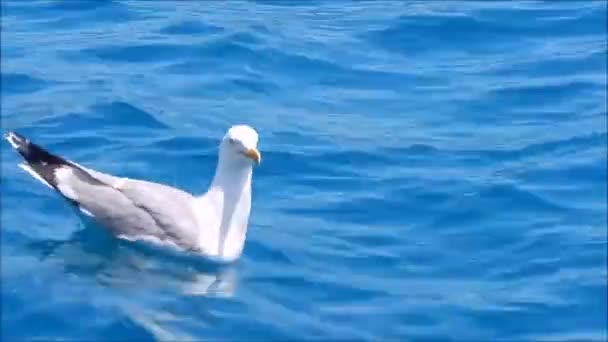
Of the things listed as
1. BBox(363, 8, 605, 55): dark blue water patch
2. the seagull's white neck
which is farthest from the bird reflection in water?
BBox(363, 8, 605, 55): dark blue water patch

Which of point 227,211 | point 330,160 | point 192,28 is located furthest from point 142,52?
point 227,211

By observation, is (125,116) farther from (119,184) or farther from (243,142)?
(243,142)

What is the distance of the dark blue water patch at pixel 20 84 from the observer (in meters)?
14.4

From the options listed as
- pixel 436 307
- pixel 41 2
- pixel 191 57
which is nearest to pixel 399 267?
pixel 436 307

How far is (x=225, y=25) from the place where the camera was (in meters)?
16.6

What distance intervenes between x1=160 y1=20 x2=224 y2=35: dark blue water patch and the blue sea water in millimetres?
25

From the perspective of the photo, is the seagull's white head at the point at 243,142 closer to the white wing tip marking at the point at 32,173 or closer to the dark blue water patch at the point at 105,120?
the white wing tip marking at the point at 32,173

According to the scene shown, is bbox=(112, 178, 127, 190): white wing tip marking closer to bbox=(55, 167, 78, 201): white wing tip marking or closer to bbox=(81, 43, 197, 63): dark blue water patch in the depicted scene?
bbox=(55, 167, 78, 201): white wing tip marking

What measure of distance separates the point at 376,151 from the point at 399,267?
2232mm

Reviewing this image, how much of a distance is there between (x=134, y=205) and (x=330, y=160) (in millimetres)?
2229

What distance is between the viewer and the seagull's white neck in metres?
11.3

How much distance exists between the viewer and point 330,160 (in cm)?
1314

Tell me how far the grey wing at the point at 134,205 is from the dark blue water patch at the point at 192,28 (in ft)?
16.7

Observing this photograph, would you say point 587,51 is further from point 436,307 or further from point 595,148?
point 436,307
